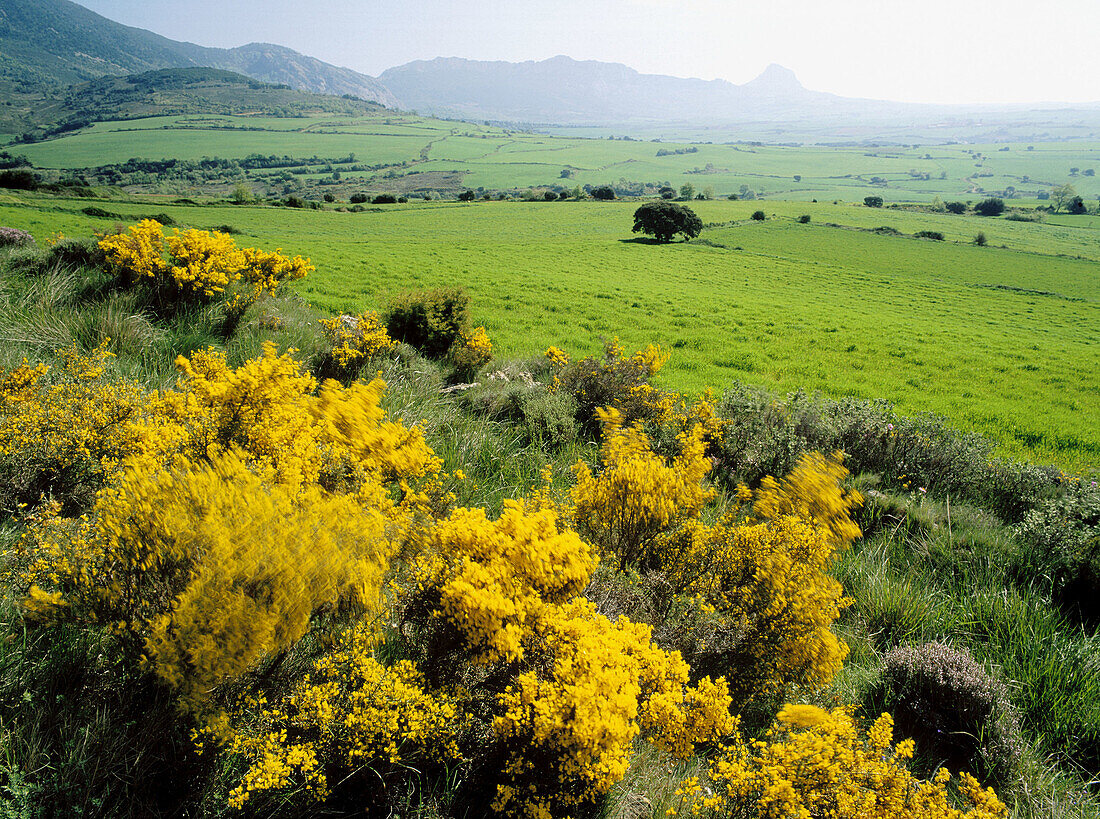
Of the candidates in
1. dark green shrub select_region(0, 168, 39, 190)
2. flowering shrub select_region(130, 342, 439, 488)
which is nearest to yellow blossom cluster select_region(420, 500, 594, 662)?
flowering shrub select_region(130, 342, 439, 488)

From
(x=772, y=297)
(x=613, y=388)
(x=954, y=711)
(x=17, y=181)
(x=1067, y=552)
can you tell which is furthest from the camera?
(x=17, y=181)

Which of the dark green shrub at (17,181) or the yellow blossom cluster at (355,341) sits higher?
the dark green shrub at (17,181)

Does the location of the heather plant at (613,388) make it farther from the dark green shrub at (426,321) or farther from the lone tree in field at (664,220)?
the lone tree in field at (664,220)

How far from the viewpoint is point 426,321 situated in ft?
34.8

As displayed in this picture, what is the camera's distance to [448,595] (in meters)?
2.52

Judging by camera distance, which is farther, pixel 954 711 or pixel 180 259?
pixel 180 259

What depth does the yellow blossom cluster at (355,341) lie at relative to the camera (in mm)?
7608

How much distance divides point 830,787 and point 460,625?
1.80m

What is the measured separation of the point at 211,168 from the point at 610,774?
14522 cm

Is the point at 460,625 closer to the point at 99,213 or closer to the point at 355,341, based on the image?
the point at 355,341

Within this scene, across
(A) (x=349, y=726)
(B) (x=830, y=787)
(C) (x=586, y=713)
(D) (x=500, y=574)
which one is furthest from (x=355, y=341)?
(B) (x=830, y=787)

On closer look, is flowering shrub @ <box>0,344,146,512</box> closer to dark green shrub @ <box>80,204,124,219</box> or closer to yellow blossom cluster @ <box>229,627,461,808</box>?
yellow blossom cluster @ <box>229,627,461,808</box>

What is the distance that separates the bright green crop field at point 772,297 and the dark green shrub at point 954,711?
31.9 ft

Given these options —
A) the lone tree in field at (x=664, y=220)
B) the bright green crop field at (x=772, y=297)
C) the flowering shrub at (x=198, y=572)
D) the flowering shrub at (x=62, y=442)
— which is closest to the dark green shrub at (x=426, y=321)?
the bright green crop field at (x=772, y=297)
